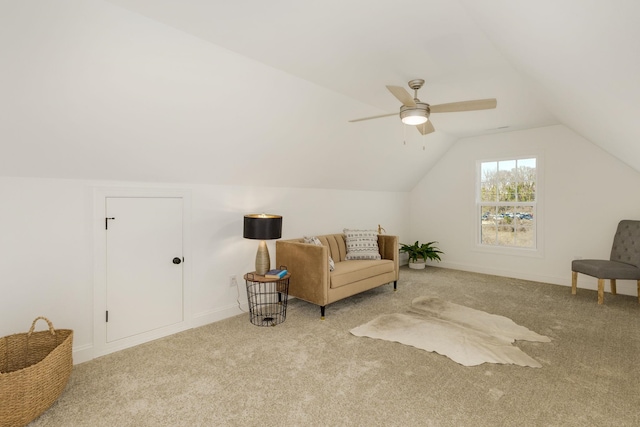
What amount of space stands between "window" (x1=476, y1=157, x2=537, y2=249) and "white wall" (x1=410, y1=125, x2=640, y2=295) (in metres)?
0.18

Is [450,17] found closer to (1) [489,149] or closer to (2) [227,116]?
(2) [227,116]

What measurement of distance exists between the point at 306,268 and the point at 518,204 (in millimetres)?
4226

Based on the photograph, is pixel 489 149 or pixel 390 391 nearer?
pixel 390 391

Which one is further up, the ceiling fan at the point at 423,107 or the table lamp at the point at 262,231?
the ceiling fan at the point at 423,107

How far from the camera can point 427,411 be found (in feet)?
6.91

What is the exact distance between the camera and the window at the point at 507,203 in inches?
223

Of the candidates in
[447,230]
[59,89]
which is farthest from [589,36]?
[447,230]

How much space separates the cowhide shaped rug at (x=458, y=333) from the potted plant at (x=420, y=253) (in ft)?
7.81

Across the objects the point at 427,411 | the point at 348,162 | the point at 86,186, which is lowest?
the point at 427,411

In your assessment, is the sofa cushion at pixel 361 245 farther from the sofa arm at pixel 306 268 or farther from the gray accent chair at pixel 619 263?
the gray accent chair at pixel 619 263

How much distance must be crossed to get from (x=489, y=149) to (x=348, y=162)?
2943mm

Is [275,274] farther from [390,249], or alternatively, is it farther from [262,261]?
[390,249]

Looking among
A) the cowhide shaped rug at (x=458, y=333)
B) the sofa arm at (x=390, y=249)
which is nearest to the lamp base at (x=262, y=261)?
the cowhide shaped rug at (x=458, y=333)

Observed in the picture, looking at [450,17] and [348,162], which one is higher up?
[450,17]
